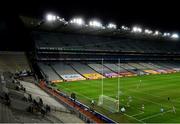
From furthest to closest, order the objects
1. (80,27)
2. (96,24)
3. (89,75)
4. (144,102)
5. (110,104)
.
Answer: (80,27) < (96,24) < (89,75) < (144,102) < (110,104)

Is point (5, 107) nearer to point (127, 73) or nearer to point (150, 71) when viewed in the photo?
point (127, 73)

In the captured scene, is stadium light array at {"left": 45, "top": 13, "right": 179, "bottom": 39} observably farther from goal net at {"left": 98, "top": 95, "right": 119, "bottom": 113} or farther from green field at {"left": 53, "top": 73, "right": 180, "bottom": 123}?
goal net at {"left": 98, "top": 95, "right": 119, "bottom": 113}

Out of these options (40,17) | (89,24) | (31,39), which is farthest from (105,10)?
(31,39)

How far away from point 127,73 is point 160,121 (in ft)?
129

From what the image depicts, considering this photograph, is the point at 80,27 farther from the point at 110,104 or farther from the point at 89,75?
the point at 110,104

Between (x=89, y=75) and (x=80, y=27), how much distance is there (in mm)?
15142

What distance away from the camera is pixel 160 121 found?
23.5m

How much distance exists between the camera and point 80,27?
64938 mm

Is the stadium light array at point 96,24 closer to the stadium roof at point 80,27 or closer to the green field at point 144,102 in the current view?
the stadium roof at point 80,27

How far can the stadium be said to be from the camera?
933 inches

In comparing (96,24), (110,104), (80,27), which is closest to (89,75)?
(96,24)

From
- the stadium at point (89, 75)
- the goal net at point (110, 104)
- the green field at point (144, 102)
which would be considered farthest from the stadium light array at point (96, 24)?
the goal net at point (110, 104)

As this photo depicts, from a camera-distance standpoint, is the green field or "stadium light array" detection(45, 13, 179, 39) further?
"stadium light array" detection(45, 13, 179, 39)

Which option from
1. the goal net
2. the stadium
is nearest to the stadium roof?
the stadium
